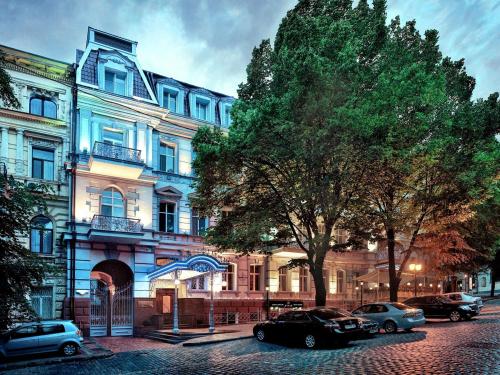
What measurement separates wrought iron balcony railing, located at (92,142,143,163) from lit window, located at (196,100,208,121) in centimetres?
588

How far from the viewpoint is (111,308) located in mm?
25953

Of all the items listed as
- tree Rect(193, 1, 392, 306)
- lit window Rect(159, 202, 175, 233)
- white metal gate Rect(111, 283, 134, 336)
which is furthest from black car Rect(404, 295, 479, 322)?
white metal gate Rect(111, 283, 134, 336)

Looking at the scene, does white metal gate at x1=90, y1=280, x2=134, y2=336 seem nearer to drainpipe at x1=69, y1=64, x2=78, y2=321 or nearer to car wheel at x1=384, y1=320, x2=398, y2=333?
drainpipe at x1=69, y1=64, x2=78, y2=321

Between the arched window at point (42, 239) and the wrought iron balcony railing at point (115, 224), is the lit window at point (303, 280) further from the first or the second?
the arched window at point (42, 239)

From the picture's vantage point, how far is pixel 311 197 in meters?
20.5

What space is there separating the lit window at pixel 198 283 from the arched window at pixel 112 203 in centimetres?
615

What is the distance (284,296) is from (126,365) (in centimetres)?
1860

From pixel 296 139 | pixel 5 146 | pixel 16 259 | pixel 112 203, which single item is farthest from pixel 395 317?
pixel 5 146

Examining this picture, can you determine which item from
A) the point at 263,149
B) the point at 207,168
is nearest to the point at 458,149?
the point at 263,149

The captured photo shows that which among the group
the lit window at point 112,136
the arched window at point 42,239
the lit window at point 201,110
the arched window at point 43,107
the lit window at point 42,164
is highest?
the lit window at point 201,110

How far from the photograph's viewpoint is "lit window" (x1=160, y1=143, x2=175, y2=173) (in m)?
30.1

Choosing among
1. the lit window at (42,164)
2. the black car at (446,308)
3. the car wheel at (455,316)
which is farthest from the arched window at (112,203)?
the car wheel at (455,316)

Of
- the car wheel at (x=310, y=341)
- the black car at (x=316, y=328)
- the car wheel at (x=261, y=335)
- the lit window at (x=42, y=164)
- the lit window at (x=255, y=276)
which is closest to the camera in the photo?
the black car at (x=316, y=328)

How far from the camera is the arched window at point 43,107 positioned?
25.7 metres
